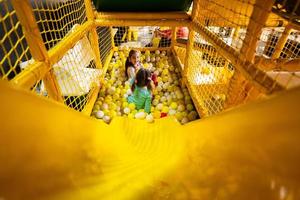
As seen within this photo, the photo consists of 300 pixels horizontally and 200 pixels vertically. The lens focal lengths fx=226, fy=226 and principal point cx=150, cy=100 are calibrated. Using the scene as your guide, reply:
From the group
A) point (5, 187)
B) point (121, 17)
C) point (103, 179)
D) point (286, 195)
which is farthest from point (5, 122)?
point (121, 17)

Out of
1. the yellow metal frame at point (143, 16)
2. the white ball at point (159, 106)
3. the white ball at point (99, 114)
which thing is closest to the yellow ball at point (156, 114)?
the white ball at point (159, 106)

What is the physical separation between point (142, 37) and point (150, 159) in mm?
5761

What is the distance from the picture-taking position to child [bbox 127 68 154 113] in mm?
3049

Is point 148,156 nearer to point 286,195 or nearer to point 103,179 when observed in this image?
point 103,179

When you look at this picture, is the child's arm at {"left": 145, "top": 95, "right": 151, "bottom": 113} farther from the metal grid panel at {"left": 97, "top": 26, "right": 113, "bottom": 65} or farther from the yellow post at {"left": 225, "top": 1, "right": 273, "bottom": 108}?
the yellow post at {"left": 225, "top": 1, "right": 273, "bottom": 108}

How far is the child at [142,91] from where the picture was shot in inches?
120

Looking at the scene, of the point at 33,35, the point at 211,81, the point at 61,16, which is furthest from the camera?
the point at 211,81

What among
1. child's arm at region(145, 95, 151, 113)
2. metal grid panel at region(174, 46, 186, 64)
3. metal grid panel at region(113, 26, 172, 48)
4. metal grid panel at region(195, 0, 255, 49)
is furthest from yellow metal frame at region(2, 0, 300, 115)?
metal grid panel at region(113, 26, 172, 48)

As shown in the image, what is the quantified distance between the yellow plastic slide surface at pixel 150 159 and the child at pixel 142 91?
2.40m

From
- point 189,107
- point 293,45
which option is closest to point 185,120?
point 189,107

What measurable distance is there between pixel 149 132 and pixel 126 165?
0.25m

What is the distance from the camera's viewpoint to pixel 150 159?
0.62 m

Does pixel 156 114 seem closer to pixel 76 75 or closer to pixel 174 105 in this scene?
pixel 174 105

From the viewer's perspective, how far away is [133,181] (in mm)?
523
